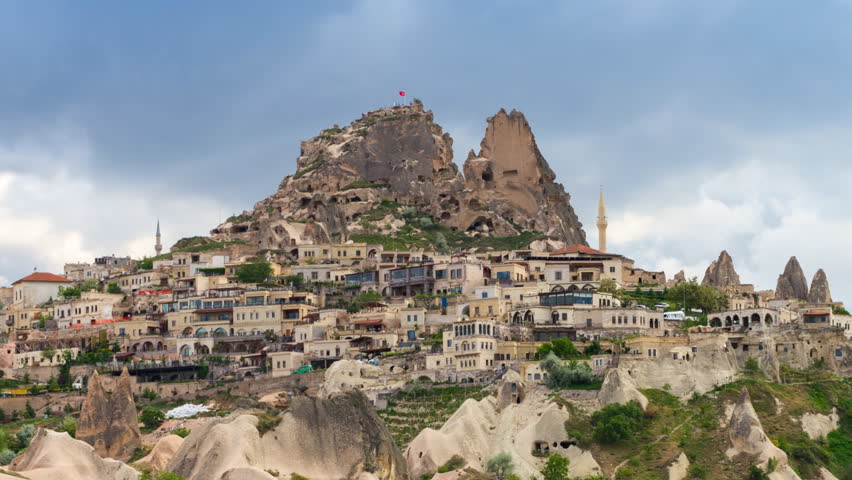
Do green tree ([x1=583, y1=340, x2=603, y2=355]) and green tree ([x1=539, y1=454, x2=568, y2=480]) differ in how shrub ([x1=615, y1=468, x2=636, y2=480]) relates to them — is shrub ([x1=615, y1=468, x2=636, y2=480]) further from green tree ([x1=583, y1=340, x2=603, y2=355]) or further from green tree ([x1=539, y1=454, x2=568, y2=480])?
green tree ([x1=583, y1=340, x2=603, y2=355])

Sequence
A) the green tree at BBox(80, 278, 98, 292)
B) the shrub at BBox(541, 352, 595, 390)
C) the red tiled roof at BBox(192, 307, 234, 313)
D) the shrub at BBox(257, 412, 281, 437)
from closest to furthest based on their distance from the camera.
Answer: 1. the shrub at BBox(257, 412, 281, 437)
2. the shrub at BBox(541, 352, 595, 390)
3. the red tiled roof at BBox(192, 307, 234, 313)
4. the green tree at BBox(80, 278, 98, 292)

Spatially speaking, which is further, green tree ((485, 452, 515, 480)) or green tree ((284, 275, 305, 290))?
green tree ((284, 275, 305, 290))

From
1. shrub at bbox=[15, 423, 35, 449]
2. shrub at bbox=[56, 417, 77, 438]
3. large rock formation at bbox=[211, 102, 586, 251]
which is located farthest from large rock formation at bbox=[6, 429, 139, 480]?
large rock formation at bbox=[211, 102, 586, 251]

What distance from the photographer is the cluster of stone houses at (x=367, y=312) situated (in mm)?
118062

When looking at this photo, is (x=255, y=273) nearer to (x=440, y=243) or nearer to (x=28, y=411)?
(x=440, y=243)

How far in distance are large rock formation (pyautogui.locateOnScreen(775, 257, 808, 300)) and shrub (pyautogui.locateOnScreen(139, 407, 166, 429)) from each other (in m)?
60.5

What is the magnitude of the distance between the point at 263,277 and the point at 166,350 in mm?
15934

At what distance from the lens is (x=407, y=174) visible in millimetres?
182125

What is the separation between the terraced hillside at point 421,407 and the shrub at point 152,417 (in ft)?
66.3

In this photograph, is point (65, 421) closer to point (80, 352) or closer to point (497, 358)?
point (80, 352)

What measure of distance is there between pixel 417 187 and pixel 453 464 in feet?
280

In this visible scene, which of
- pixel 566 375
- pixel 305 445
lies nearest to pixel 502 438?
pixel 566 375

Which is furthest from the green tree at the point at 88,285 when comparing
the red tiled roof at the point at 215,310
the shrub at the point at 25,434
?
the shrub at the point at 25,434

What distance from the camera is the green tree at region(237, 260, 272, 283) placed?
5846 inches
